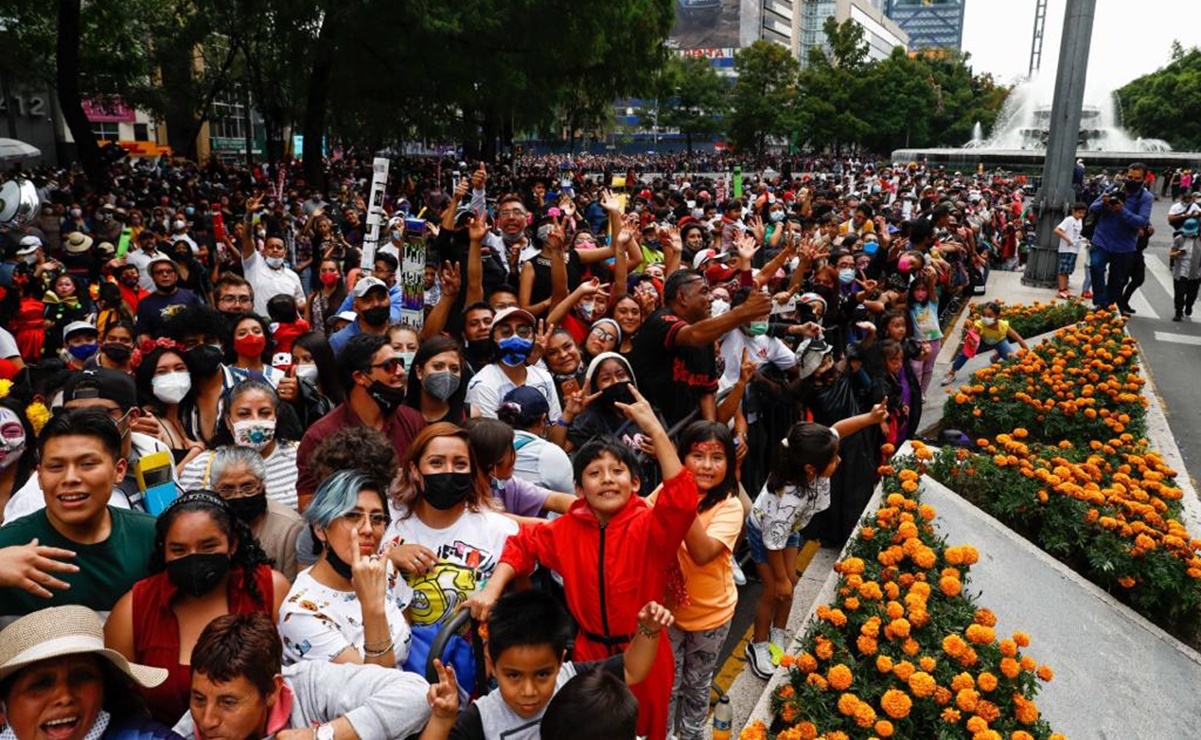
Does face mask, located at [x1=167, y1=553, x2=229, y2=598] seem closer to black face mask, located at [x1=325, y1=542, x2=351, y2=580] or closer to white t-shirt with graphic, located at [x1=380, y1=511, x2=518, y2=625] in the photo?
black face mask, located at [x1=325, y1=542, x2=351, y2=580]

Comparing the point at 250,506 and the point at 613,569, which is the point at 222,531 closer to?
the point at 250,506

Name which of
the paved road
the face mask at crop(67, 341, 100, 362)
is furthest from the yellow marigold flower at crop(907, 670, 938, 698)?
the face mask at crop(67, 341, 100, 362)

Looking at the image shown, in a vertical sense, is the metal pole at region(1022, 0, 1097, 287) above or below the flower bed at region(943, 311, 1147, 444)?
above

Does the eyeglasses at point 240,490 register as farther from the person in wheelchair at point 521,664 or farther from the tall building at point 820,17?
the tall building at point 820,17

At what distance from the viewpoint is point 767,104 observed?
60.8m

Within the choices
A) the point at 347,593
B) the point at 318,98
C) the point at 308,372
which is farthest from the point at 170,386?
the point at 318,98

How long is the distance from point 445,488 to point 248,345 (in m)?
2.45

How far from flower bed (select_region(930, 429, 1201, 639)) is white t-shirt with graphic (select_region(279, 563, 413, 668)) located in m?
3.83

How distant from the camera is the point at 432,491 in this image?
305 centimetres

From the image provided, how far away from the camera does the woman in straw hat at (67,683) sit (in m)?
2.06

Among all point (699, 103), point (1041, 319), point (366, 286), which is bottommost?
point (1041, 319)

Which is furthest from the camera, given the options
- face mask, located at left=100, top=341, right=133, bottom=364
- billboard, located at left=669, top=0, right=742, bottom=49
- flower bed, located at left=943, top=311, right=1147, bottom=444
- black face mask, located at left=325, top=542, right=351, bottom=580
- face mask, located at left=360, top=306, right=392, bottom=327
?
billboard, located at left=669, top=0, right=742, bottom=49

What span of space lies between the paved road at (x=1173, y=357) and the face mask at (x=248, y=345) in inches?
285

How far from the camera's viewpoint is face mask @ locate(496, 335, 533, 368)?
458 cm
